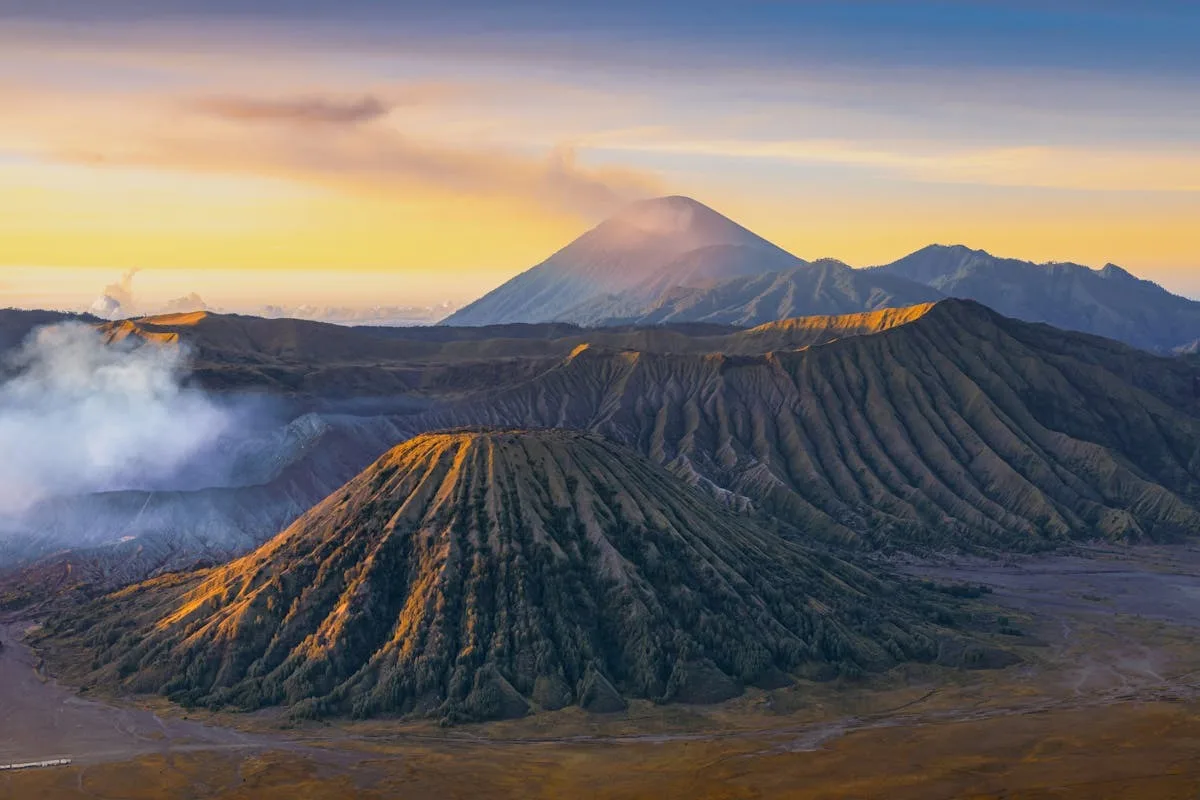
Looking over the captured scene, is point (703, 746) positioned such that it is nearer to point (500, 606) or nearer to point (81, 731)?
point (500, 606)

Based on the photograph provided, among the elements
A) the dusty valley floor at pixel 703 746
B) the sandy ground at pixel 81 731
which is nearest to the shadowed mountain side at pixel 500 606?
the dusty valley floor at pixel 703 746

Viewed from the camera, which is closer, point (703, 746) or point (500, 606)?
point (703, 746)

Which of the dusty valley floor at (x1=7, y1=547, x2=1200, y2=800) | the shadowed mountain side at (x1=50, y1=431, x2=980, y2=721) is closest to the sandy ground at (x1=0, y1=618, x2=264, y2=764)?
the dusty valley floor at (x1=7, y1=547, x2=1200, y2=800)

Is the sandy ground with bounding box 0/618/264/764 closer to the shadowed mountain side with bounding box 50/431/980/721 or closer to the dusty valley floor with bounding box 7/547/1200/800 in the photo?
the dusty valley floor with bounding box 7/547/1200/800

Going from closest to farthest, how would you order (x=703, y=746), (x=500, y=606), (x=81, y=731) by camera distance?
1. (x=703, y=746)
2. (x=81, y=731)
3. (x=500, y=606)

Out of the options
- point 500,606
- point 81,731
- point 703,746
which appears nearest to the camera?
point 703,746

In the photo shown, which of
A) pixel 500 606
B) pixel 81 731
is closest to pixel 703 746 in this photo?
pixel 500 606

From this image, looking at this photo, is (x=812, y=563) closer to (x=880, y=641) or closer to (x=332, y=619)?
(x=880, y=641)
